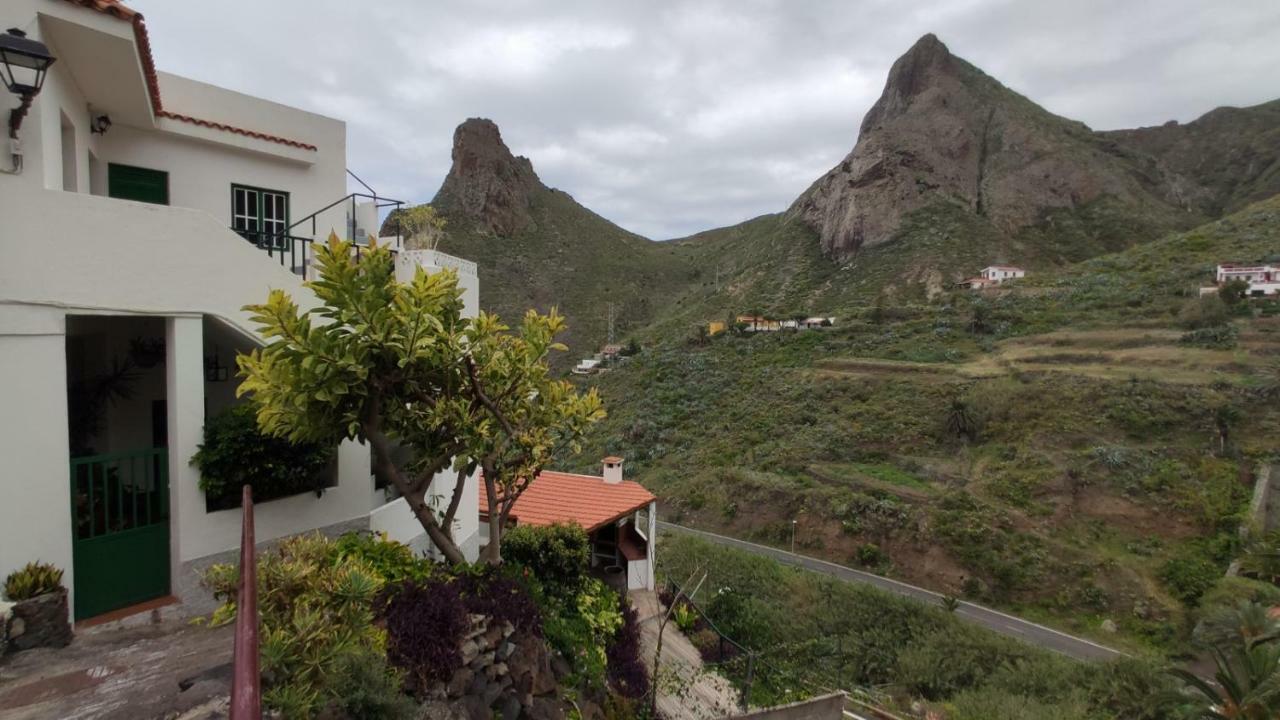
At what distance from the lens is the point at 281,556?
5.16 metres

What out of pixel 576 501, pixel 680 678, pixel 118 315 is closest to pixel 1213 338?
pixel 576 501

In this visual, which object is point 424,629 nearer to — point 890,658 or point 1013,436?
point 890,658

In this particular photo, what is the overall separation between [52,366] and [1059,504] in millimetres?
29615

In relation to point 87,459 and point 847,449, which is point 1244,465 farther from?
point 87,459

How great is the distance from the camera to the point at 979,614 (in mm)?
20734

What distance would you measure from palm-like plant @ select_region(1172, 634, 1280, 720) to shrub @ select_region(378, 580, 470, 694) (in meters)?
14.3

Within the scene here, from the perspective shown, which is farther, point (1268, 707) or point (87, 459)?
Answer: point (1268, 707)

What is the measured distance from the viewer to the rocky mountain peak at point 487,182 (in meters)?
76.7

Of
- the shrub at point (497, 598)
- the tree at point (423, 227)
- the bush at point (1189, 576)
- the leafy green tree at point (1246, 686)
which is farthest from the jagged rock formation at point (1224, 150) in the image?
the shrub at point (497, 598)

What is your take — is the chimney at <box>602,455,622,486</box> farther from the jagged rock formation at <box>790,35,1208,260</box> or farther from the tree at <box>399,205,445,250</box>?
the jagged rock formation at <box>790,35,1208,260</box>

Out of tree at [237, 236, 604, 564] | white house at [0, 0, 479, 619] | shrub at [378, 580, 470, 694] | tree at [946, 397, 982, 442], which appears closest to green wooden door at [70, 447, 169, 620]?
white house at [0, 0, 479, 619]

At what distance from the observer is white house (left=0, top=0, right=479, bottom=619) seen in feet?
15.6

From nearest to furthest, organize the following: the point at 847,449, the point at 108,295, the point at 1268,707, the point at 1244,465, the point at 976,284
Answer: the point at 108,295
the point at 1268,707
the point at 1244,465
the point at 847,449
the point at 976,284

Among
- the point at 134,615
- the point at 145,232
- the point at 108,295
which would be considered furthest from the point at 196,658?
the point at 145,232
